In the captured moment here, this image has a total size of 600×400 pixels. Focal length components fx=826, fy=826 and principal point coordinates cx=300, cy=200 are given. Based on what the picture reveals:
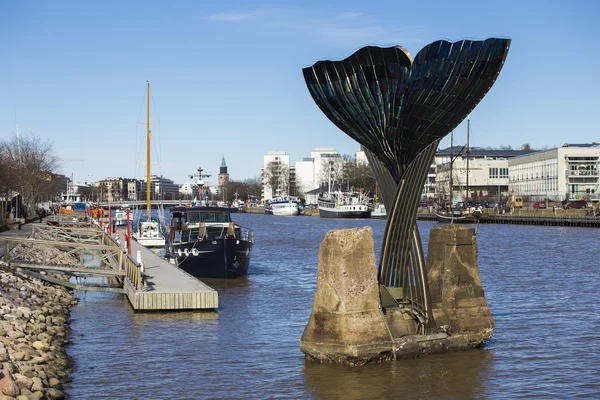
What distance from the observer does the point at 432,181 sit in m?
184

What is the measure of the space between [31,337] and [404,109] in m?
10.5

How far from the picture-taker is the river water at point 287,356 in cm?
1756

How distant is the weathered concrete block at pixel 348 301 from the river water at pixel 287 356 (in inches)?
18.9

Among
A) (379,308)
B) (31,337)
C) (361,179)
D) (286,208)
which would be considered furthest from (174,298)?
(361,179)

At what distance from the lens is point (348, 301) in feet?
58.6

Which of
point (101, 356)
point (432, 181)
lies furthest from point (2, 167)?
point (432, 181)

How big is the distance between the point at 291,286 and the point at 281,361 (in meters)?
Result: 16.2

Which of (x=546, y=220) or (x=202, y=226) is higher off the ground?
(x=202, y=226)

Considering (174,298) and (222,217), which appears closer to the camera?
(174,298)

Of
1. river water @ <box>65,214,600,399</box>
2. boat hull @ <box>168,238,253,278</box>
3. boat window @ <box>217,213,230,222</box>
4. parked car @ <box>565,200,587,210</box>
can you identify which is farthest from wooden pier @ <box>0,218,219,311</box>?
parked car @ <box>565,200,587,210</box>

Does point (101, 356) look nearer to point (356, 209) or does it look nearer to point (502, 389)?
point (502, 389)

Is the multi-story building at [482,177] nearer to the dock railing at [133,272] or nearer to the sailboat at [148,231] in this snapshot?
the sailboat at [148,231]

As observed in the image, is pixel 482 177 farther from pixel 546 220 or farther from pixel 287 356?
pixel 287 356

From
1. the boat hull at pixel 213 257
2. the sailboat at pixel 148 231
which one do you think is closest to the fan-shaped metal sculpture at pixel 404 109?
the boat hull at pixel 213 257
